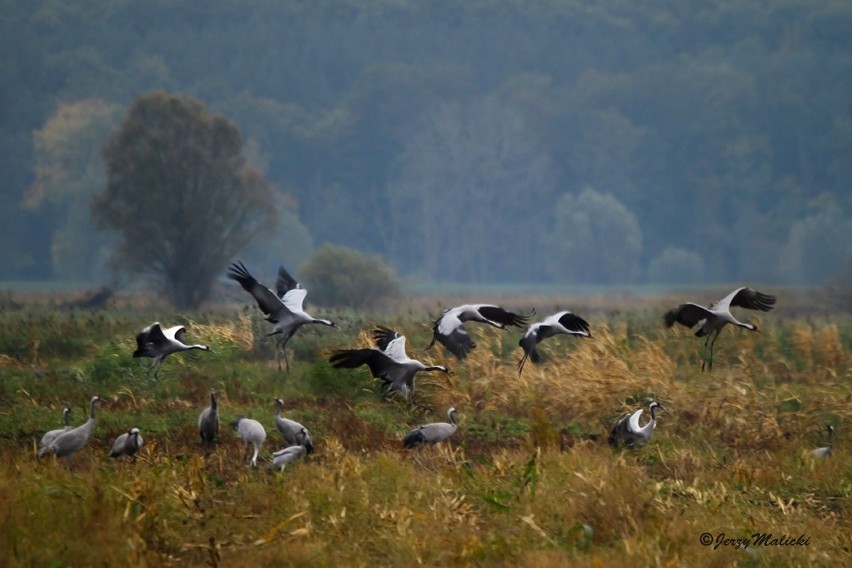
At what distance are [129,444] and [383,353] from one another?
8.94 feet

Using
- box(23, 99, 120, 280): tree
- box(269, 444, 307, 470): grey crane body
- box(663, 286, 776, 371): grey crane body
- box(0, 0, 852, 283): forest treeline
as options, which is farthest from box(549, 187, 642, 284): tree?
box(269, 444, 307, 470): grey crane body

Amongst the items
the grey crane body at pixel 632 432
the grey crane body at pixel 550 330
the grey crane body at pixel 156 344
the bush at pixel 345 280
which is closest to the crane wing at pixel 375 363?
the grey crane body at pixel 550 330

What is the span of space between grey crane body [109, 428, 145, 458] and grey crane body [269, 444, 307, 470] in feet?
4.10

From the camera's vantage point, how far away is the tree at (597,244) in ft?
245

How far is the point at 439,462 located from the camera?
12344 millimetres

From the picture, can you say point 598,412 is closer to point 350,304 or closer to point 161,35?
point 350,304

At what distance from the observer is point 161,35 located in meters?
101

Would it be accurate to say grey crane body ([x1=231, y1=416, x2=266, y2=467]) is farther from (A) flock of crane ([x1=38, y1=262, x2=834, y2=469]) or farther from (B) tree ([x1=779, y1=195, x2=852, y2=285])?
(B) tree ([x1=779, y1=195, x2=852, y2=285])

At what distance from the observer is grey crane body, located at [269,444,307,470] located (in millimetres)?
11414

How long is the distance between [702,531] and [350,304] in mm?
31259

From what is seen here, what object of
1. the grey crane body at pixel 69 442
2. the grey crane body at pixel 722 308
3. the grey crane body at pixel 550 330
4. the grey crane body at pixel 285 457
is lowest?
the grey crane body at pixel 285 457

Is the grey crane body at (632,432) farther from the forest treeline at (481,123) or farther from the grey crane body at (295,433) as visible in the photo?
the forest treeline at (481,123)

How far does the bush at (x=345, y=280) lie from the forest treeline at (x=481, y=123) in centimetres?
2648

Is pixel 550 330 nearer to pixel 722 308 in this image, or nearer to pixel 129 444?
pixel 722 308
